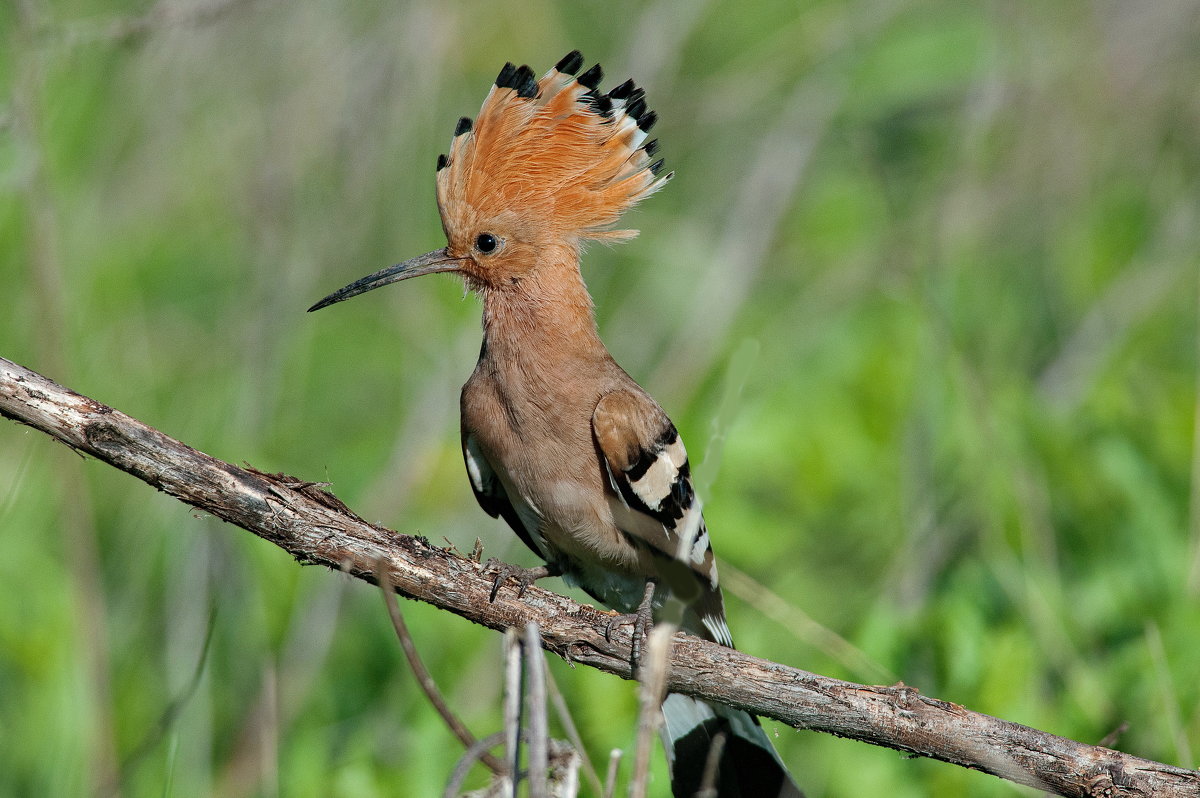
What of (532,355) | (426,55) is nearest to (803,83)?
(426,55)

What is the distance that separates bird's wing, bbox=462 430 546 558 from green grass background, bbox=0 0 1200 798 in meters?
0.35

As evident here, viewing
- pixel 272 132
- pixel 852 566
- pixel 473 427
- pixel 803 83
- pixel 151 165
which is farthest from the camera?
pixel 151 165

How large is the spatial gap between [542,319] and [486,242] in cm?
22

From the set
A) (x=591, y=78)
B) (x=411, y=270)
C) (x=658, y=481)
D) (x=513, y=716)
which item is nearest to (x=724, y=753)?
(x=658, y=481)

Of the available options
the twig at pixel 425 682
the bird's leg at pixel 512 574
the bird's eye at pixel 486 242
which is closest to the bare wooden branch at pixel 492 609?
the bird's leg at pixel 512 574

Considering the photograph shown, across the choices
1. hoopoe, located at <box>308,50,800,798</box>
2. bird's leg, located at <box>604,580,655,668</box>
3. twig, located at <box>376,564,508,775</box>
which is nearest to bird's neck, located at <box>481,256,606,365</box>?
hoopoe, located at <box>308,50,800,798</box>

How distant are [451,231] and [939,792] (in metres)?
1.58

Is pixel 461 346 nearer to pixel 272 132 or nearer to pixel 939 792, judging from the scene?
pixel 272 132

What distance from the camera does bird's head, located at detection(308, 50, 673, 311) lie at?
8.89 ft

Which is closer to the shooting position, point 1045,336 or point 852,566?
point 852,566

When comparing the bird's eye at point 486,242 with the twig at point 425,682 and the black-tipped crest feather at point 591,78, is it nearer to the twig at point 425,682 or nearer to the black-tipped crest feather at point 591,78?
the black-tipped crest feather at point 591,78

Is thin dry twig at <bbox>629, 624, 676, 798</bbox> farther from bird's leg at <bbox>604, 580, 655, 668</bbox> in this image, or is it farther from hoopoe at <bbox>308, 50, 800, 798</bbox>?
hoopoe at <bbox>308, 50, 800, 798</bbox>

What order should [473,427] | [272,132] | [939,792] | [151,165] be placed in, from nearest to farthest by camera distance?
1. [939,792]
2. [473,427]
3. [272,132]
4. [151,165]

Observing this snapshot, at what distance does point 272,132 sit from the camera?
3865 mm
